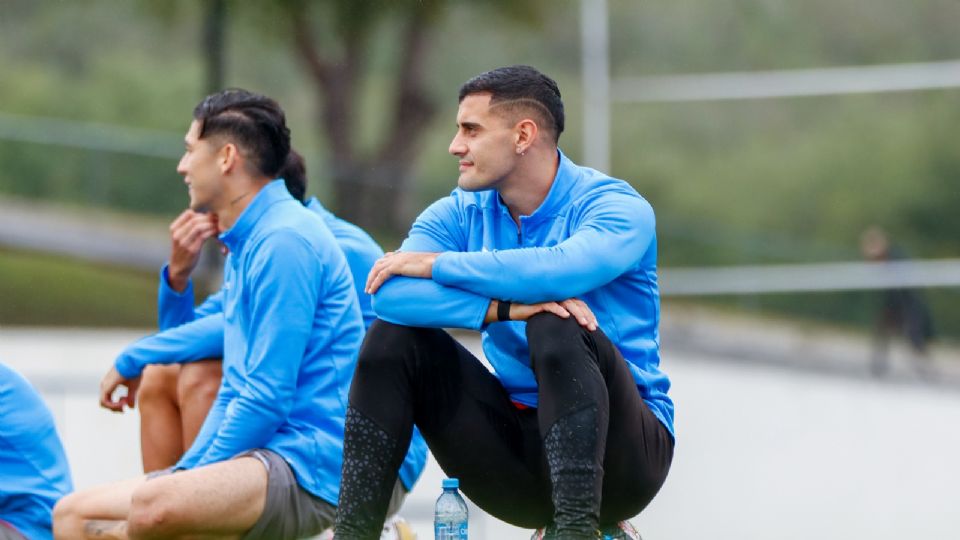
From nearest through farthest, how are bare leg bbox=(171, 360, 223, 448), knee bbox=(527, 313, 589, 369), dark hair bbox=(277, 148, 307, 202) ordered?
knee bbox=(527, 313, 589, 369)
bare leg bbox=(171, 360, 223, 448)
dark hair bbox=(277, 148, 307, 202)

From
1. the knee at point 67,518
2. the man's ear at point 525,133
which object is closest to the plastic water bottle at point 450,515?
the man's ear at point 525,133

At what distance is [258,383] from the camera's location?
3084mm

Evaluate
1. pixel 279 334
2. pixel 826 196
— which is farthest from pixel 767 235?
pixel 279 334

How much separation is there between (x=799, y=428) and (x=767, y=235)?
198 centimetres

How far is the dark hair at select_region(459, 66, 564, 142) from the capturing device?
9.47ft

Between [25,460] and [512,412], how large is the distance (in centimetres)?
113

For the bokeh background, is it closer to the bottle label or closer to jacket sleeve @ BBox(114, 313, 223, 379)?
jacket sleeve @ BBox(114, 313, 223, 379)

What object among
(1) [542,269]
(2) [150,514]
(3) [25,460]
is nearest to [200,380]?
(3) [25,460]

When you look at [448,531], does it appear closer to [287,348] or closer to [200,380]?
[287,348]

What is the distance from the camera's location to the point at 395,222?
900 centimetres

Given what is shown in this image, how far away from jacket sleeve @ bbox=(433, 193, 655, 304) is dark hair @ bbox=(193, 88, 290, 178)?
0.84m

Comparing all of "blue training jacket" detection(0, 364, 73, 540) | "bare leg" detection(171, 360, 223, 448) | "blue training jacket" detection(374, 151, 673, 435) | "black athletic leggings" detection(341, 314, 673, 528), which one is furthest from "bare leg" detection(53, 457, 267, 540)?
"blue training jacket" detection(374, 151, 673, 435)

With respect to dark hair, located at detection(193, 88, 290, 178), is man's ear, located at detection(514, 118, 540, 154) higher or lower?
lower

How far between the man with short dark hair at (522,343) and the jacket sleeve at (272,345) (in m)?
0.34
